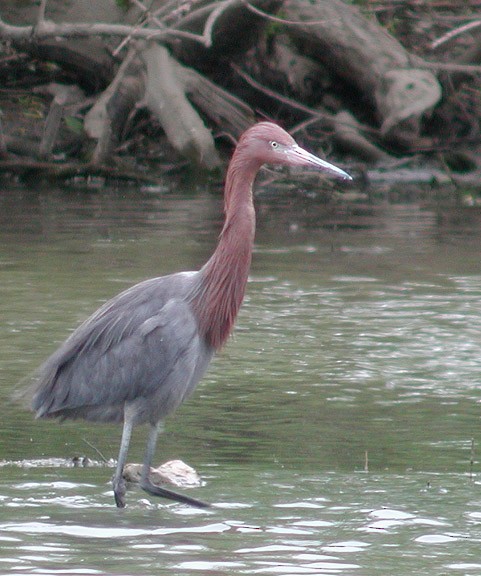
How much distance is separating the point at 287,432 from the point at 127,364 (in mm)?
1257

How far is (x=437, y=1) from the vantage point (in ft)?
71.3

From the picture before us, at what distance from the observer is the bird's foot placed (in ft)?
18.6

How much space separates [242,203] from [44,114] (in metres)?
16.2

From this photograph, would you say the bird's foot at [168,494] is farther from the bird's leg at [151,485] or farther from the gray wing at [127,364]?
the gray wing at [127,364]

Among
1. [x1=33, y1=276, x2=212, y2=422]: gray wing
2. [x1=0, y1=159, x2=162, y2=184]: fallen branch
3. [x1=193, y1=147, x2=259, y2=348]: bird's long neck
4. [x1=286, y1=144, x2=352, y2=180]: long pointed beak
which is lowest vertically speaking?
[x1=0, y1=159, x2=162, y2=184]: fallen branch

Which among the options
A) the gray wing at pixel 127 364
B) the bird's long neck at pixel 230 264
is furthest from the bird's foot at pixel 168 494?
the bird's long neck at pixel 230 264

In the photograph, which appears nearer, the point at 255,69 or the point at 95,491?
the point at 95,491

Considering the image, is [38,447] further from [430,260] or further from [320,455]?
[430,260]

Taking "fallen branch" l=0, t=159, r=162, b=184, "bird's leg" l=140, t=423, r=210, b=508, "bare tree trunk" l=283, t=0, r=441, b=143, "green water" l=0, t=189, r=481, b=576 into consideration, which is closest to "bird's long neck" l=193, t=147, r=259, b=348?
"bird's leg" l=140, t=423, r=210, b=508

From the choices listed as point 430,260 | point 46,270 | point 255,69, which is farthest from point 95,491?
point 255,69

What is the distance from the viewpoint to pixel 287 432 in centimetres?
687

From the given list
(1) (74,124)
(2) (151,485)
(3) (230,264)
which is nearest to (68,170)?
(1) (74,124)

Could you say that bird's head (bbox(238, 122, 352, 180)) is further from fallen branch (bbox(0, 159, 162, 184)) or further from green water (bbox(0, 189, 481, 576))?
fallen branch (bbox(0, 159, 162, 184))

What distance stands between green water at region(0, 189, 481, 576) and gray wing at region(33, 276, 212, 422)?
374 millimetres
